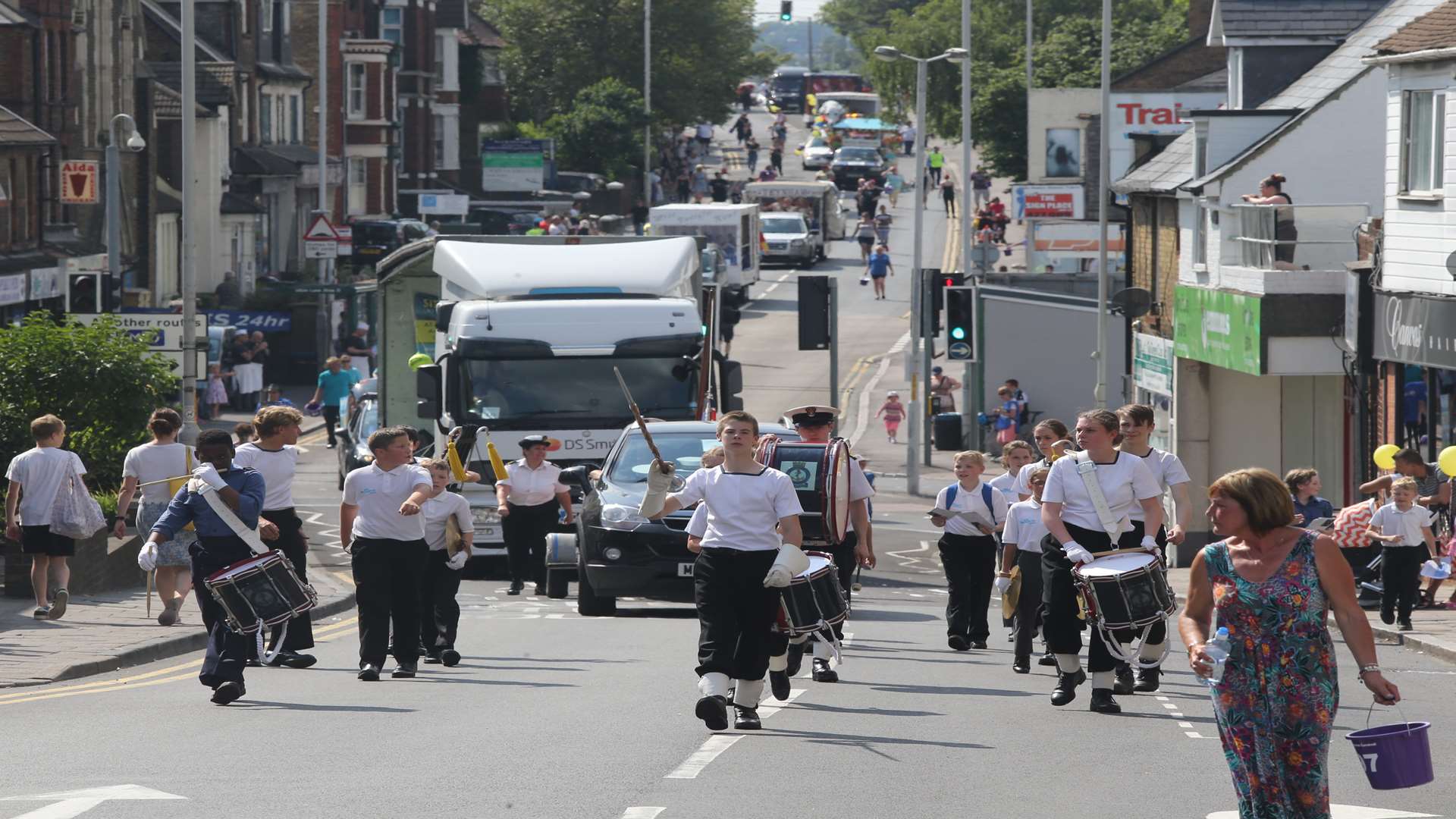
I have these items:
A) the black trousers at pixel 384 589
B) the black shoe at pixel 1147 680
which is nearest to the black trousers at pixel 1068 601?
the black shoe at pixel 1147 680

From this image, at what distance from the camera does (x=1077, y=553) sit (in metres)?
11.9

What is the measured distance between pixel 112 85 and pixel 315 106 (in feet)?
72.1

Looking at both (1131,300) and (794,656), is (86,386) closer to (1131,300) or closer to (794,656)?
(794,656)

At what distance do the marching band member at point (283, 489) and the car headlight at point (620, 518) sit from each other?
3.70 meters

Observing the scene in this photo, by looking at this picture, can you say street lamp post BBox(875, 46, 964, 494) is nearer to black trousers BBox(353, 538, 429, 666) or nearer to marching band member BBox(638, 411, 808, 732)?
black trousers BBox(353, 538, 429, 666)

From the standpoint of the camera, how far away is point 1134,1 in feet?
313

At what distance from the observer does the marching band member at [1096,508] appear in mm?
12219

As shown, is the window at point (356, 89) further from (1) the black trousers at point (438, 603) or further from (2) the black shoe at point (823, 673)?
(2) the black shoe at point (823, 673)

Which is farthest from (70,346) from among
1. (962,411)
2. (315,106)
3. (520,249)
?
(315,106)

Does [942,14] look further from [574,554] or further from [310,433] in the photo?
[574,554]

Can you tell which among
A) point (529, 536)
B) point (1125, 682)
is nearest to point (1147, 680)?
point (1125, 682)

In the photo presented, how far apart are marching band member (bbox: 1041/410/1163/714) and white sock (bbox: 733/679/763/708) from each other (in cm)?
192

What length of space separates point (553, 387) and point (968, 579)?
8039mm

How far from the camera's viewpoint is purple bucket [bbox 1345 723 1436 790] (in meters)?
7.33
